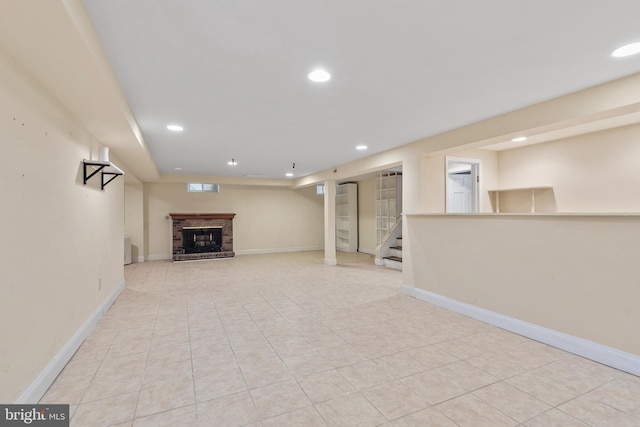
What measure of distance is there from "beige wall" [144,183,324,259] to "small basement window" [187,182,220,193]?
10cm

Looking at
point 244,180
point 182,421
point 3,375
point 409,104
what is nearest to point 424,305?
point 409,104

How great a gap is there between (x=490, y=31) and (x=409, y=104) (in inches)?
47.7

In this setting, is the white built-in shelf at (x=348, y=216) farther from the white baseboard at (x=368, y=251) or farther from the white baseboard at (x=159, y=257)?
the white baseboard at (x=159, y=257)

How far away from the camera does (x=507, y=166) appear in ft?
16.5

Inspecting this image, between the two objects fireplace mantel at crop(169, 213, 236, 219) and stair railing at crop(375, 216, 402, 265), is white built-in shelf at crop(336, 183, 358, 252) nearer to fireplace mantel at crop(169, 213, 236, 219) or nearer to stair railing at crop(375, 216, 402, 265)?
stair railing at crop(375, 216, 402, 265)

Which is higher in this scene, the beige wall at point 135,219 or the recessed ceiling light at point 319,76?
the recessed ceiling light at point 319,76

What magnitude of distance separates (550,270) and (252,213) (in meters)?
7.96

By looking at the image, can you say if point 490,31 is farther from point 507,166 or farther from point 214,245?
point 214,245

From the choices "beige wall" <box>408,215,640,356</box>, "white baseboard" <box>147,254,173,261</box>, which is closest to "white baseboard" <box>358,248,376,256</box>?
"beige wall" <box>408,215,640,356</box>

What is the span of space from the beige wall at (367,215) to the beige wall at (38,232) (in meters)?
7.26

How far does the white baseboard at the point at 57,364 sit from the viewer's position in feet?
6.28

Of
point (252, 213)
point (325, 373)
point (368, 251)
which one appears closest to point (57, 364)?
point (325, 373)

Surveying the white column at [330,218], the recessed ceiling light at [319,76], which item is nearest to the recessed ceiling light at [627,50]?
the recessed ceiling light at [319,76]

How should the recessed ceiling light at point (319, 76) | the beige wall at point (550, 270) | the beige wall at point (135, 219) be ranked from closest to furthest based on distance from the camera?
the recessed ceiling light at point (319, 76) < the beige wall at point (550, 270) < the beige wall at point (135, 219)
